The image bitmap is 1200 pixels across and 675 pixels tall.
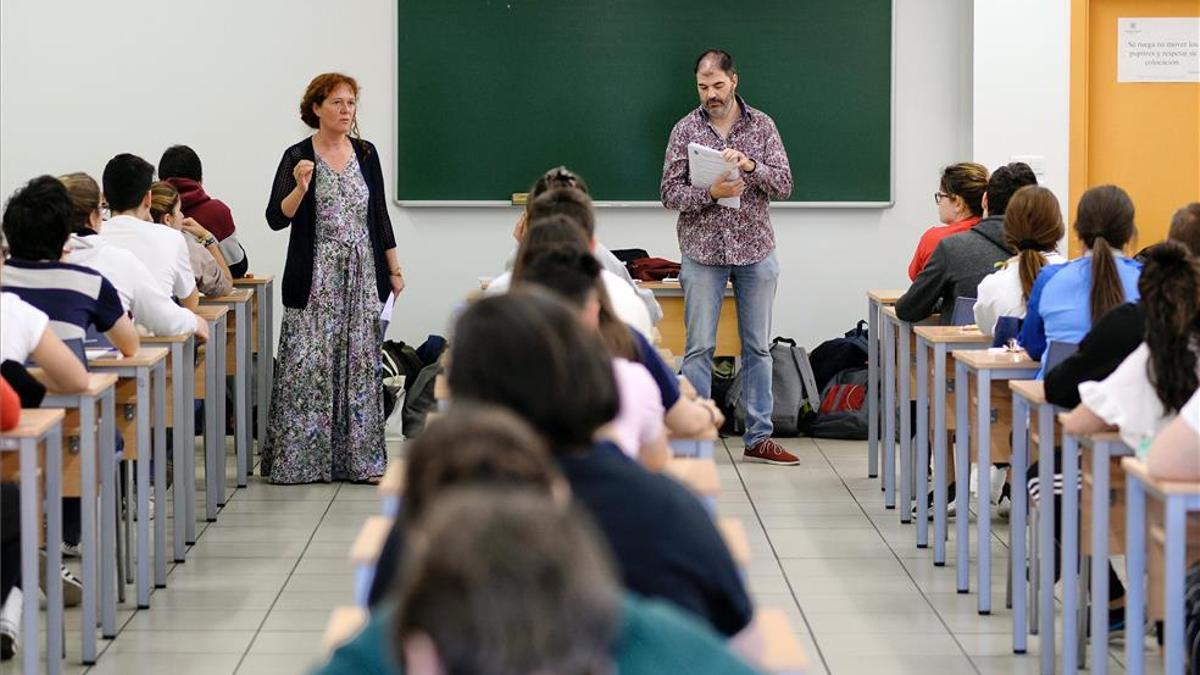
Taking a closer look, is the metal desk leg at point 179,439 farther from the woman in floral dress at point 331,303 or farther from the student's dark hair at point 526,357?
the student's dark hair at point 526,357

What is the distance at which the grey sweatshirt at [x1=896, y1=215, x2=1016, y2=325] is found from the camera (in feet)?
20.5

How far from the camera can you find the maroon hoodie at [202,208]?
24.7ft

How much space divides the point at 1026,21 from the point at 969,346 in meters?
3.45

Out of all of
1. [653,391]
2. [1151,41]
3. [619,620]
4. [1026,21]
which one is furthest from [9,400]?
[1151,41]

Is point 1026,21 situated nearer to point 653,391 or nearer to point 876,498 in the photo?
point 876,498

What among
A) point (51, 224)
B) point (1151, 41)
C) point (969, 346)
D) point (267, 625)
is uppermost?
point (1151, 41)

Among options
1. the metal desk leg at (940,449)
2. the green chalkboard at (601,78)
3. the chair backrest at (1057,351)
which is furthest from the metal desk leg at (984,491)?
the green chalkboard at (601,78)

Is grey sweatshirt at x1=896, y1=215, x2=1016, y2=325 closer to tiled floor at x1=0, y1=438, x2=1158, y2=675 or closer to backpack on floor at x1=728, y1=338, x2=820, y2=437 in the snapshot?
tiled floor at x1=0, y1=438, x2=1158, y2=675

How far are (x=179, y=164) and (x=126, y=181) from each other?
1.52m

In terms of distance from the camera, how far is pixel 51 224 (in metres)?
4.83

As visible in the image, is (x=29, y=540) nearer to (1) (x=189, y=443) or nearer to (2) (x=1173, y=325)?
(1) (x=189, y=443)

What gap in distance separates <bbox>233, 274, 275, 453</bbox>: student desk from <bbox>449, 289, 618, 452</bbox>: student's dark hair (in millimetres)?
5696

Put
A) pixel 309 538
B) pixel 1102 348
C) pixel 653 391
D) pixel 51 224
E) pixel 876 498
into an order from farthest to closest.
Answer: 1. pixel 876 498
2. pixel 309 538
3. pixel 51 224
4. pixel 1102 348
5. pixel 653 391

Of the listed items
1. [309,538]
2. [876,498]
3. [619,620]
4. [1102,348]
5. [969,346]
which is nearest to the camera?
[619,620]
